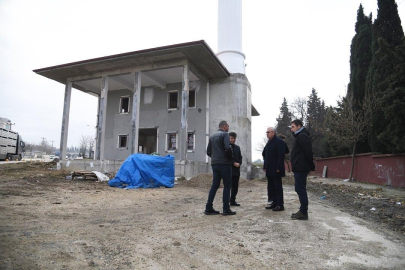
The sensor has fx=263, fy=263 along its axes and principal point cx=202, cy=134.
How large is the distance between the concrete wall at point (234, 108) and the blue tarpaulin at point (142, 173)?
7309 mm

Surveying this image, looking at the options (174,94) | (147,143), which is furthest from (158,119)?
(147,143)

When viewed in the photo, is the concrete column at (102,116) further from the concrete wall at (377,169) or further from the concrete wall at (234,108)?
the concrete wall at (377,169)

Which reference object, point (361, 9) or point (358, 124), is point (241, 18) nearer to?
point (361, 9)

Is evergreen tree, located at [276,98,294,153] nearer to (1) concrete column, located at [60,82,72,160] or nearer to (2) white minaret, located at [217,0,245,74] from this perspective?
(2) white minaret, located at [217,0,245,74]

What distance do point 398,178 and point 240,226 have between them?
12093 mm

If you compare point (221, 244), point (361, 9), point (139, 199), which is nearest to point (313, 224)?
point (221, 244)

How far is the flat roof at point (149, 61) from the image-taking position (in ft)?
44.8

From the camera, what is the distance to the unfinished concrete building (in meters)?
14.8

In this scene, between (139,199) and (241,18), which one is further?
(241,18)

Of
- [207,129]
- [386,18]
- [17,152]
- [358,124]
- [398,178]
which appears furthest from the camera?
[17,152]

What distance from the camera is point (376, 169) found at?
47.1 ft

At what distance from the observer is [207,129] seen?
17.4 m

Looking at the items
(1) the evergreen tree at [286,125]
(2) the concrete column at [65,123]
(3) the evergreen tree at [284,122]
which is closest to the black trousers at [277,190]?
(2) the concrete column at [65,123]

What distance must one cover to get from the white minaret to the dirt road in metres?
15.7
